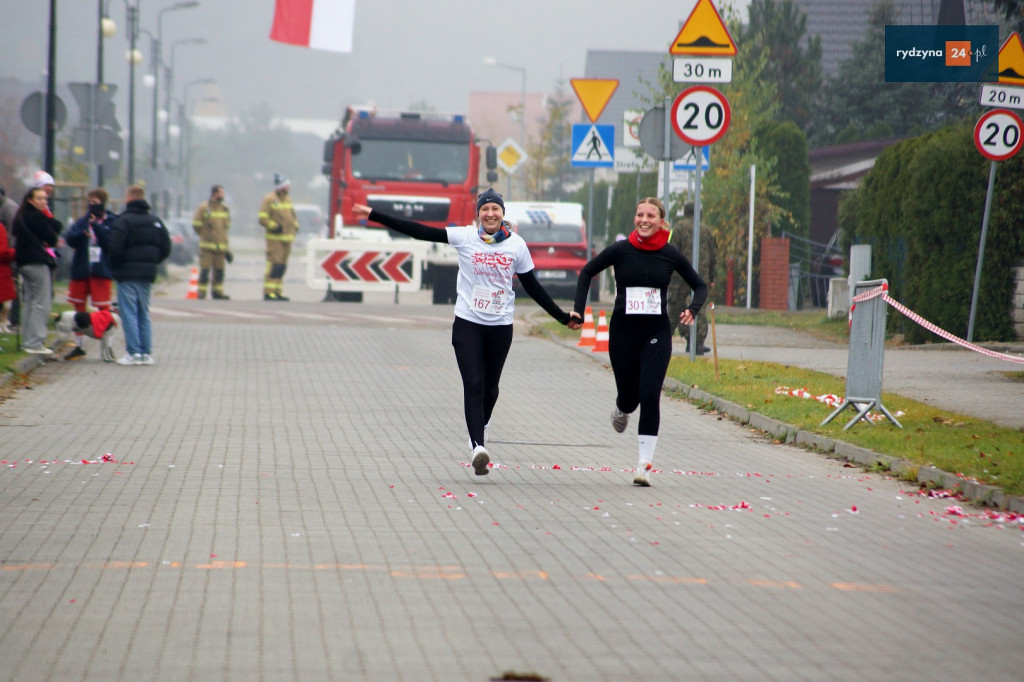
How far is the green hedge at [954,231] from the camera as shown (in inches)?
758

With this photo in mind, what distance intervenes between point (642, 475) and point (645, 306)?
1.17 m

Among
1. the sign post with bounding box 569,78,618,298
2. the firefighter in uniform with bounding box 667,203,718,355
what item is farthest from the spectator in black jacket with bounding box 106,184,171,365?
the sign post with bounding box 569,78,618,298

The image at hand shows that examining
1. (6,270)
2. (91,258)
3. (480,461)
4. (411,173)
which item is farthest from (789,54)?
(480,461)

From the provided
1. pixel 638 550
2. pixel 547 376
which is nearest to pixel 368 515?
pixel 638 550

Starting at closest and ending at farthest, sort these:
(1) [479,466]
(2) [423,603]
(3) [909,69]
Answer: (2) [423,603], (1) [479,466], (3) [909,69]

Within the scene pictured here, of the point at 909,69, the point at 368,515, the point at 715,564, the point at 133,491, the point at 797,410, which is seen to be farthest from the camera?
the point at 909,69

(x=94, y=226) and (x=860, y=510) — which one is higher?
(x=94, y=226)

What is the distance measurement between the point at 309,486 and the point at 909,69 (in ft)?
37.7

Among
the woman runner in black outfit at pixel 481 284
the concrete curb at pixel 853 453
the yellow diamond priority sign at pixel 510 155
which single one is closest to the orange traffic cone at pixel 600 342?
the concrete curb at pixel 853 453

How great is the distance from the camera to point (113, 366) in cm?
1617

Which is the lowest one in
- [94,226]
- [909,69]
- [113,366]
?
[113,366]

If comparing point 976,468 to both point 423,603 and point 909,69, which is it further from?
point 909,69

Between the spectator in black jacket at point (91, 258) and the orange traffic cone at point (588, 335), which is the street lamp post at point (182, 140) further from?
the spectator in black jacket at point (91, 258)

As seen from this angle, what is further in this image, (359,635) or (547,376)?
(547,376)
